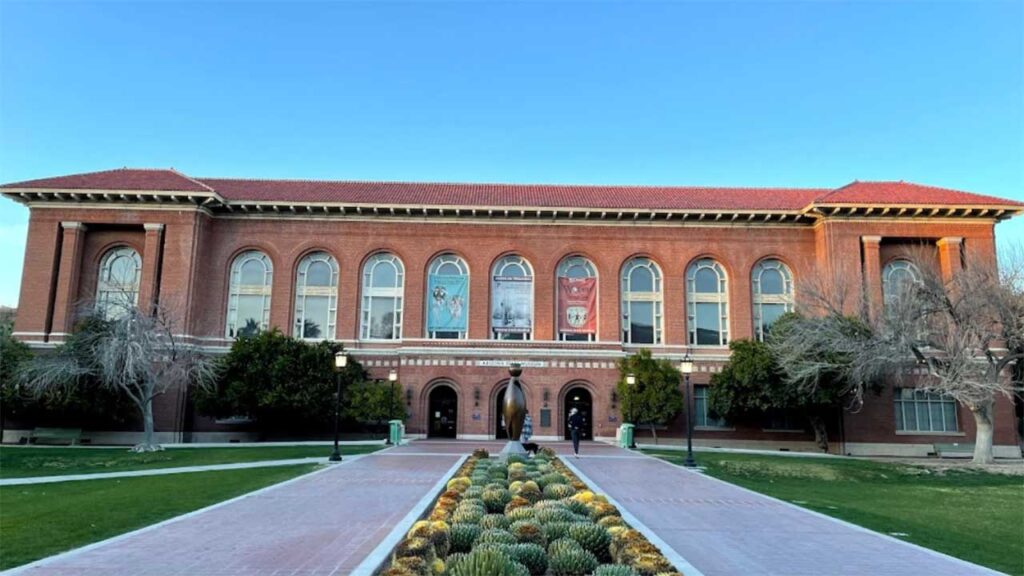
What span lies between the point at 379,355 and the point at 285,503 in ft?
67.1

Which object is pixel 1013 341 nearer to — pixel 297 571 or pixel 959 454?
pixel 959 454

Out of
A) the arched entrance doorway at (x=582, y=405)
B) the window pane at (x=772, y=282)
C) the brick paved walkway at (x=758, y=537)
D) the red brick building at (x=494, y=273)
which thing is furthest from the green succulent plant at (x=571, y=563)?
the window pane at (x=772, y=282)

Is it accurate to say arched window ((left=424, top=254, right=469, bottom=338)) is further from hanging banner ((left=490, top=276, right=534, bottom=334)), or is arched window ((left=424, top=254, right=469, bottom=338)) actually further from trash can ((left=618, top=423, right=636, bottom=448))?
trash can ((left=618, top=423, right=636, bottom=448))

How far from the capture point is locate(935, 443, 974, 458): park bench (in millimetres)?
30186

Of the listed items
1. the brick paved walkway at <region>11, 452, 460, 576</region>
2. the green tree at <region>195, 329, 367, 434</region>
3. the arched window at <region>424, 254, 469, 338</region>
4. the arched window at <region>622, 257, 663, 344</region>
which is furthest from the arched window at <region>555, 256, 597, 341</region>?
the brick paved walkway at <region>11, 452, 460, 576</region>

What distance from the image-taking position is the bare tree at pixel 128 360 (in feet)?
81.4

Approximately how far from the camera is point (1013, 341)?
24.2m

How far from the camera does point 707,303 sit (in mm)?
33281

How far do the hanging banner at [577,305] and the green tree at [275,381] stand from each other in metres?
10.7

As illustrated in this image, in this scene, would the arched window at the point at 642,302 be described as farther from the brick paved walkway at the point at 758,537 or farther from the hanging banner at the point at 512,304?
the brick paved walkway at the point at 758,537

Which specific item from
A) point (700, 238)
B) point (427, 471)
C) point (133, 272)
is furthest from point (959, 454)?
point (133, 272)

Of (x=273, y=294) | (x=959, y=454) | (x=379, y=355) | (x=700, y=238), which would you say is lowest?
(x=959, y=454)

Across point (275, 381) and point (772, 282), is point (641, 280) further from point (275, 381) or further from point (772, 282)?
point (275, 381)

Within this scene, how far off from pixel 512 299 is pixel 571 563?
87.3 feet
